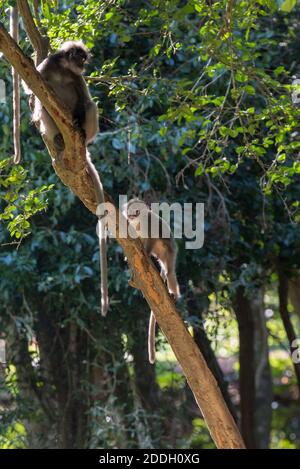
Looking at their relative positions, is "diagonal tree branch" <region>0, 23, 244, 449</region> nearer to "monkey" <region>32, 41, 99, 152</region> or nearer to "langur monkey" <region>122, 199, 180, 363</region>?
"monkey" <region>32, 41, 99, 152</region>

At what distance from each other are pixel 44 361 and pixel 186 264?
1858 millimetres

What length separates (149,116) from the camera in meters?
8.51

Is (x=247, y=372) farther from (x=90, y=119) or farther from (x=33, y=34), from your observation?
(x=33, y=34)

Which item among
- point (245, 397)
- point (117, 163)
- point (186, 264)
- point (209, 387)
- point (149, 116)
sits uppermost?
point (149, 116)

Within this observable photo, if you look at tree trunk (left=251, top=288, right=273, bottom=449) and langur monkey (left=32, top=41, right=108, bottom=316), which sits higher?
langur monkey (left=32, top=41, right=108, bottom=316)

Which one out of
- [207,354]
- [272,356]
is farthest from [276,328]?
[207,354]

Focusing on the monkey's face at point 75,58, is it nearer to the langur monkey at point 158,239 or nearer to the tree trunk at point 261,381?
the langur monkey at point 158,239

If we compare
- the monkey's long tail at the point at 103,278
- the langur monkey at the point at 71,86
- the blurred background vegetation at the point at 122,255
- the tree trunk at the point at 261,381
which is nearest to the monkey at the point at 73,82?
the langur monkey at the point at 71,86

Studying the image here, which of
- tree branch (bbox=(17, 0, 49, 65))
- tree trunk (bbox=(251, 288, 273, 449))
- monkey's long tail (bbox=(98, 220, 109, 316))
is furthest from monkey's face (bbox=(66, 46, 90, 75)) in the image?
tree trunk (bbox=(251, 288, 273, 449))

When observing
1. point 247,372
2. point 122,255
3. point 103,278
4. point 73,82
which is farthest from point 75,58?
point 247,372

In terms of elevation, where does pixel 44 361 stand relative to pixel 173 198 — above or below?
below

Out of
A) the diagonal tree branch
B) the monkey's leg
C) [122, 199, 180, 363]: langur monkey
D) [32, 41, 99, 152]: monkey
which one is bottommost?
the diagonal tree branch

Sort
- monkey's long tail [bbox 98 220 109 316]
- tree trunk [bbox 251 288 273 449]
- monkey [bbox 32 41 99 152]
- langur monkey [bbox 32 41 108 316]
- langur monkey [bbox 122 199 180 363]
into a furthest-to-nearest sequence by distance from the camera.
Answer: tree trunk [bbox 251 288 273 449], langur monkey [bbox 122 199 180 363], monkey [bbox 32 41 99 152], langur monkey [bbox 32 41 108 316], monkey's long tail [bbox 98 220 109 316]

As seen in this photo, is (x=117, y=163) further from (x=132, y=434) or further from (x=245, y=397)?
(x=245, y=397)
